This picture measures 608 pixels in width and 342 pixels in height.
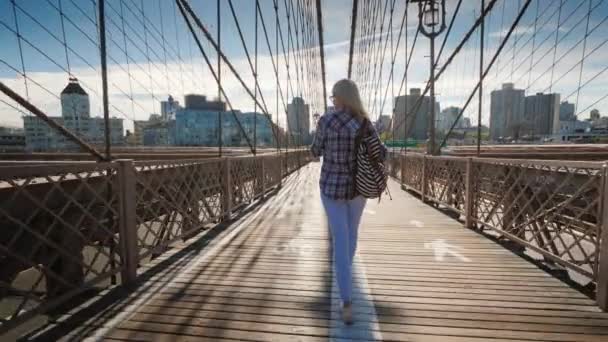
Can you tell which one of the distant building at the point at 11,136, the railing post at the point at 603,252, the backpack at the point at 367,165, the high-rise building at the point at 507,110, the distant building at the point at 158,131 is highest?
the high-rise building at the point at 507,110

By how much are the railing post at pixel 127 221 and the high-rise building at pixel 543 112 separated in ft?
36.7

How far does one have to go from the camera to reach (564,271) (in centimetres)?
259

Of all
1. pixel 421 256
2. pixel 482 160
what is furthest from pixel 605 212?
pixel 482 160

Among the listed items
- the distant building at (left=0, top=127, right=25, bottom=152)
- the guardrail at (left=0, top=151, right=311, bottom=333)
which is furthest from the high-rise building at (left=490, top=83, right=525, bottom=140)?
the distant building at (left=0, top=127, right=25, bottom=152)

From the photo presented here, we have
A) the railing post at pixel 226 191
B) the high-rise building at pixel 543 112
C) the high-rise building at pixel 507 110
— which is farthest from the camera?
the high-rise building at pixel 507 110

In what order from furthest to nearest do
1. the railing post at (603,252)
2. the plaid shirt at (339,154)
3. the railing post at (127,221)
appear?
the railing post at (127,221)
the railing post at (603,252)
the plaid shirt at (339,154)

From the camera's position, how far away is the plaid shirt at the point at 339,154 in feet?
5.70

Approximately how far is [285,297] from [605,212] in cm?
206

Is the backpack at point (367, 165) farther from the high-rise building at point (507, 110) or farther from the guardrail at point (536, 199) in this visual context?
the high-rise building at point (507, 110)

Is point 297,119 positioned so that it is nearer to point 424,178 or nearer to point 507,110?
point 507,110

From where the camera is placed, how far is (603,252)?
2.00m

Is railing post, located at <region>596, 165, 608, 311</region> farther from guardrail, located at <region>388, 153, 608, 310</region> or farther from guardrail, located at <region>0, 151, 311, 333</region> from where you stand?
guardrail, located at <region>0, 151, 311, 333</region>

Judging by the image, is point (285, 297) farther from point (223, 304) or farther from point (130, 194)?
point (130, 194)

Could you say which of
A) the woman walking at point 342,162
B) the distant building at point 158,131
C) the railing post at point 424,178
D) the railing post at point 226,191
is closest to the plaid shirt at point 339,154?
the woman walking at point 342,162
